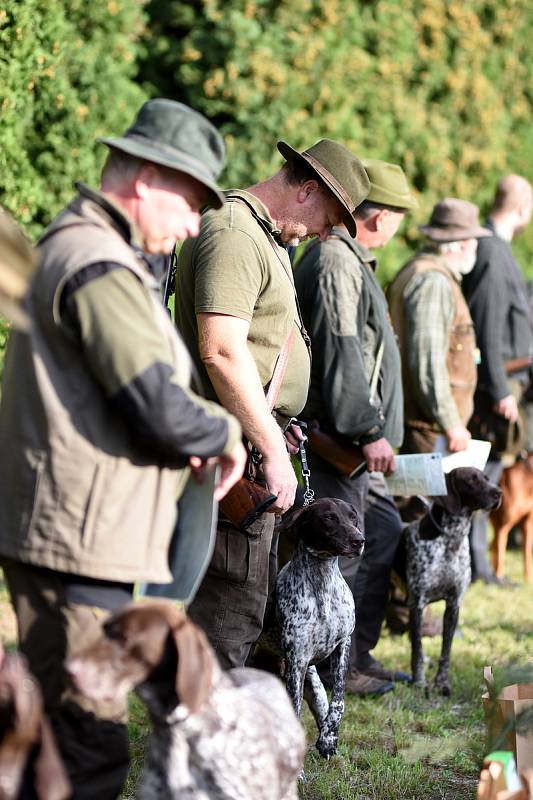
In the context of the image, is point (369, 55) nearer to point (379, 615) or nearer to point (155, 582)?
point (379, 615)

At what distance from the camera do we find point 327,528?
4.67m

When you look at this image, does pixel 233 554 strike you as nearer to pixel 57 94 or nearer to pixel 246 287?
pixel 246 287

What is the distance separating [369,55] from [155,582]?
24.3 feet

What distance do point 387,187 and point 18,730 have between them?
406 cm

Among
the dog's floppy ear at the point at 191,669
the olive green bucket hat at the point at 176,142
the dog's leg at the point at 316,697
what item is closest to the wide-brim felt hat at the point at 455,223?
the dog's leg at the point at 316,697

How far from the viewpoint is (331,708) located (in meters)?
4.71

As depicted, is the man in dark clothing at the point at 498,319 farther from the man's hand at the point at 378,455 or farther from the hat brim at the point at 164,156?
the hat brim at the point at 164,156

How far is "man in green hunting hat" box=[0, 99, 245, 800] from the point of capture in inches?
111

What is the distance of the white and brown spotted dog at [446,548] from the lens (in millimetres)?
5953

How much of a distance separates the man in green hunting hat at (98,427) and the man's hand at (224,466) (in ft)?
0.06

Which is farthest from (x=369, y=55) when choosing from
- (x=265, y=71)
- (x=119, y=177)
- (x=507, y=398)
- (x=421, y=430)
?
(x=119, y=177)

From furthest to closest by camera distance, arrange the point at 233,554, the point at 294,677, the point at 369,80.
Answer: the point at 369,80
the point at 294,677
the point at 233,554

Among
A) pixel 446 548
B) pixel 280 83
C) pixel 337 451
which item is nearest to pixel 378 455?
pixel 337 451

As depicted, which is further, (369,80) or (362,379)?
(369,80)
